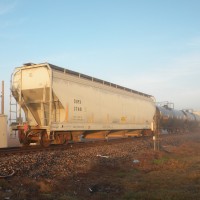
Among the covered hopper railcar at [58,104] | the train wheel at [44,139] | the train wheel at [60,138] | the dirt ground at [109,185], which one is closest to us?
the dirt ground at [109,185]

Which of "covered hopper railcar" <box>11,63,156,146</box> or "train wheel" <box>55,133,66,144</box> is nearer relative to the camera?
"covered hopper railcar" <box>11,63,156,146</box>

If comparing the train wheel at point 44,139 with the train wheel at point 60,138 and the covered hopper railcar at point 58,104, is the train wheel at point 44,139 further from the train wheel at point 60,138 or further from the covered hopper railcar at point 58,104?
the train wheel at point 60,138

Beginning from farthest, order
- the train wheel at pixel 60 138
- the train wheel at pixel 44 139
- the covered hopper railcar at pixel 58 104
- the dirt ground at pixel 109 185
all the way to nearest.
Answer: the train wheel at pixel 60 138 < the train wheel at pixel 44 139 < the covered hopper railcar at pixel 58 104 < the dirt ground at pixel 109 185

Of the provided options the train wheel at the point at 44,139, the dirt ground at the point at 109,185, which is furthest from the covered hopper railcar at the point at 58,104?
the dirt ground at the point at 109,185

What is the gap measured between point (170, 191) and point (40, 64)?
10.1 metres

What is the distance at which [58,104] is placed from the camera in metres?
14.8

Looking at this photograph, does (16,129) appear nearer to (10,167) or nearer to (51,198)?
(10,167)

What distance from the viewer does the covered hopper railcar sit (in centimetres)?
1450

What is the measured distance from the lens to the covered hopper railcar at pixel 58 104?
14.5 meters

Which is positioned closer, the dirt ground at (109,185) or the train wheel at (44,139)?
the dirt ground at (109,185)

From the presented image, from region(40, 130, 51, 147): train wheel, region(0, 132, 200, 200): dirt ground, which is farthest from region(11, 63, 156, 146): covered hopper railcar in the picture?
region(0, 132, 200, 200): dirt ground

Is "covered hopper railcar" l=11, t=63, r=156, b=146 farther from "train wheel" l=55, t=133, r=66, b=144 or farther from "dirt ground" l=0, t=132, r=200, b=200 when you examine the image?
"dirt ground" l=0, t=132, r=200, b=200

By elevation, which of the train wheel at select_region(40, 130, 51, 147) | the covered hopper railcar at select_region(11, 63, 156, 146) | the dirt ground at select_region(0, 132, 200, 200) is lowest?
the dirt ground at select_region(0, 132, 200, 200)

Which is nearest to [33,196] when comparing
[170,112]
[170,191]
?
[170,191]
